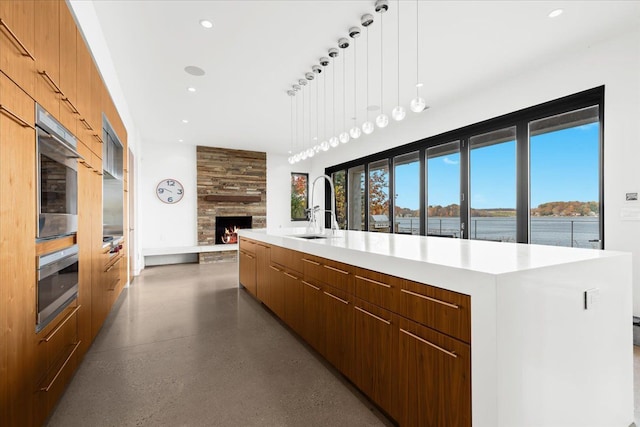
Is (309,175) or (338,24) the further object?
(309,175)

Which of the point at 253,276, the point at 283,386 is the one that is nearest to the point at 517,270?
the point at 283,386

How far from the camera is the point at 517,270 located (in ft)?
3.70

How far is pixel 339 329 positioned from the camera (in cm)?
204

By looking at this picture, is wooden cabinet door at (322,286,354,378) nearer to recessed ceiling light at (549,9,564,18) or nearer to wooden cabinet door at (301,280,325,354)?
wooden cabinet door at (301,280,325,354)

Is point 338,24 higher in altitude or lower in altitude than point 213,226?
higher

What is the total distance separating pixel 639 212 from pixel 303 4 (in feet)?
11.6

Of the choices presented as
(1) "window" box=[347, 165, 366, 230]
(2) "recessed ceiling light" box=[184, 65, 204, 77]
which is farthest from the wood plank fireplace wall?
(2) "recessed ceiling light" box=[184, 65, 204, 77]

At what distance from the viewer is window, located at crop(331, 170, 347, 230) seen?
7.67 metres

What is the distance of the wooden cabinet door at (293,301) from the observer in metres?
2.62

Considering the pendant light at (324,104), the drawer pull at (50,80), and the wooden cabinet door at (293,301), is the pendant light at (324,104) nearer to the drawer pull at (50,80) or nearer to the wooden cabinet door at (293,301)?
the wooden cabinet door at (293,301)

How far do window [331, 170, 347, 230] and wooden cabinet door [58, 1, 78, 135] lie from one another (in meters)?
6.02

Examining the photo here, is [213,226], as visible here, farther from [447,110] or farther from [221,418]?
[221,418]

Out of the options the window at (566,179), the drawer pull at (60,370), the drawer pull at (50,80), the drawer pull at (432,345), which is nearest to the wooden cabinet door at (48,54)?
the drawer pull at (50,80)

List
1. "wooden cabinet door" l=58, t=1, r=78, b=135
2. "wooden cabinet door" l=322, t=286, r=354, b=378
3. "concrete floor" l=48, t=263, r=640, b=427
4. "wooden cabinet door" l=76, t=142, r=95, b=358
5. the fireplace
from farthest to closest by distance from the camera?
the fireplace
"wooden cabinet door" l=76, t=142, r=95, b=358
"wooden cabinet door" l=322, t=286, r=354, b=378
"wooden cabinet door" l=58, t=1, r=78, b=135
"concrete floor" l=48, t=263, r=640, b=427
